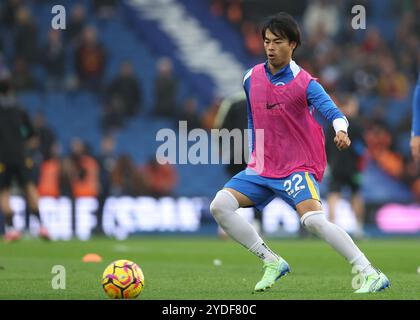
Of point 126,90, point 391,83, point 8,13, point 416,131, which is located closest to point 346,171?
point 126,90

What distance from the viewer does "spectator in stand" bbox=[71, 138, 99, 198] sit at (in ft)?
72.5

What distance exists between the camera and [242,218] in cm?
951

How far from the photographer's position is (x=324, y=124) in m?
24.6

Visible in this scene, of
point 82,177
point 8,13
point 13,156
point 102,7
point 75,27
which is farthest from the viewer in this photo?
point 102,7

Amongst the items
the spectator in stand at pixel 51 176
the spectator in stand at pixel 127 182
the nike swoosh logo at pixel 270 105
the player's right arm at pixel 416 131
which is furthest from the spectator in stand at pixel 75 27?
the nike swoosh logo at pixel 270 105

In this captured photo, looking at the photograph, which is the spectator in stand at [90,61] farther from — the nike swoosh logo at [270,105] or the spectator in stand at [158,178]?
the nike swoosh logo at [270,105]

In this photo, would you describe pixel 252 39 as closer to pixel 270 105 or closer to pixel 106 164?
pixel 106 164

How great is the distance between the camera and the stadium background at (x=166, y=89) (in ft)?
73.0

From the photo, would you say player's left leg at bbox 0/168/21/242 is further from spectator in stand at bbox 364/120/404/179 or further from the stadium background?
spectator in stand at bbox 364/120/404/179

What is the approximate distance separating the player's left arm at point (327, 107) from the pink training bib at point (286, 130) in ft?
0.25

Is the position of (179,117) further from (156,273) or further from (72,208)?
(156,273)

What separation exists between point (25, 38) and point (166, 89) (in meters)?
3.36

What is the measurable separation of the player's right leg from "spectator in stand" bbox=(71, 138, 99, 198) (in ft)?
41.9

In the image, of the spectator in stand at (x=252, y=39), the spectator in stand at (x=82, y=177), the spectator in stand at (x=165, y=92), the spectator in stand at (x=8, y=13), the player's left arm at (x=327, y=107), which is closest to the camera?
the player's left arm at (x=327, y=107)
